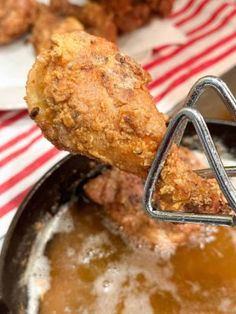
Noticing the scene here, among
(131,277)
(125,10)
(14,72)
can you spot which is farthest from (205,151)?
(125,10)

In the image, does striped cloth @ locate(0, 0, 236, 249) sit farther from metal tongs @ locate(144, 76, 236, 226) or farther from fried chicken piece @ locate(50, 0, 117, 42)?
metal tongs @ locate(144, 76, 236, 226)

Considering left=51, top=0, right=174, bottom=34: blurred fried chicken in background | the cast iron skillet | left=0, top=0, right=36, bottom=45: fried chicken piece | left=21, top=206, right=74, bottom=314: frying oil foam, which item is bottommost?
left=21, top=206, right=74, bottom=314: frying oil foam

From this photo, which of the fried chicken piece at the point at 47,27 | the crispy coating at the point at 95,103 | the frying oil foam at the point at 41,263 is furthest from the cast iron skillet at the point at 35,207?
the fried chicken piece at the point at 47,27

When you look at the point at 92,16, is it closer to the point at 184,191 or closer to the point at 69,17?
the point at 69,17

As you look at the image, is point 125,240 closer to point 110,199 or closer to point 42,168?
point 110,199

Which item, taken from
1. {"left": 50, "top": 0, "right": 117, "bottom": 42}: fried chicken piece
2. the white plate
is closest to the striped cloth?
the white plate

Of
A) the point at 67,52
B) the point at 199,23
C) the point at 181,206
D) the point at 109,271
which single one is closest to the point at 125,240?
the point at 109,271
